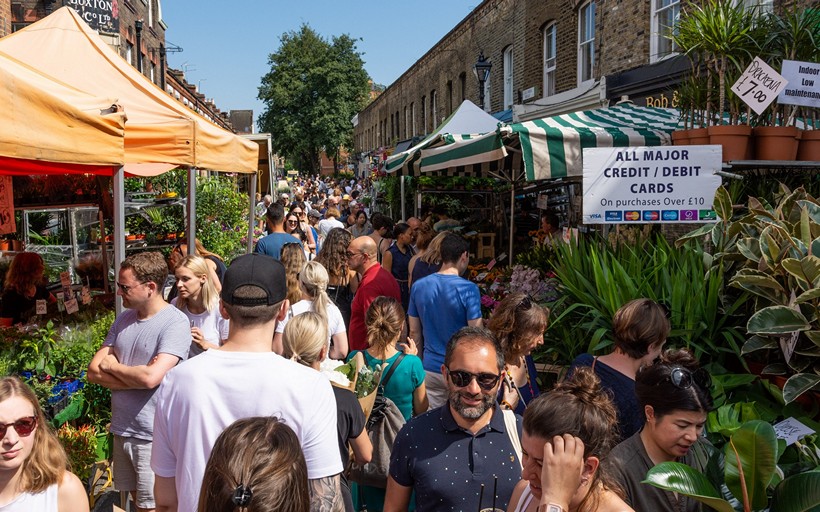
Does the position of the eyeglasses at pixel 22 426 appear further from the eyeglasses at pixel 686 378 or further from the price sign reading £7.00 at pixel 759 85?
the price sign reading £7.00 at pixel 759 85

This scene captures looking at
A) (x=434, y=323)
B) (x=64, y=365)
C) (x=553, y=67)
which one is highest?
(x=553, y=67)

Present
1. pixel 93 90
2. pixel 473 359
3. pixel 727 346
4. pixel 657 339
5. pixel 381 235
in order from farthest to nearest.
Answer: pixel 381 235
pixel 93 90
pixel 727 346
pixel 657 339
pixel 473 359

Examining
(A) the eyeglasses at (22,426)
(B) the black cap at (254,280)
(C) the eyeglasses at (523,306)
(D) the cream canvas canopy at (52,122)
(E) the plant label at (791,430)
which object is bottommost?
(E) the plant label at (791,430)

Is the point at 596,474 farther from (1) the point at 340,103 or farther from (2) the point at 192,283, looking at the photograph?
(1) the point at 340,103

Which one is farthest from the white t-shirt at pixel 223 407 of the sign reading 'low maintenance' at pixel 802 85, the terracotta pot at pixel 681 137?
the sign reading 'low maintenance' at pixel 802 85

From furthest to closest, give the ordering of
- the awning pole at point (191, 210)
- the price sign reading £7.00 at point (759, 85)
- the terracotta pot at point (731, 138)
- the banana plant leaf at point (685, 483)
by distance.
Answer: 1. the awning pole at point (191, 210)
2. the terracotta pot at point (731, 138)
3. the price sign reading £7.00 at point (759, 85)
4. the banana plant leaf at point (685, 483)

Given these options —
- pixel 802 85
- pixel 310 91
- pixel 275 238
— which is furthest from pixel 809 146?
pixel 310 91

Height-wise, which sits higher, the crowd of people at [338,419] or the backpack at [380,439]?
the crowd of people at [338,419]

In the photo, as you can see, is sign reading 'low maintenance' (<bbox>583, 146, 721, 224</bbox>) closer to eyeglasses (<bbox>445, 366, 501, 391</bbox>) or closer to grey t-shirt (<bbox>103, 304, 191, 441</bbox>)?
eyeglasses (<bbox>445, 366, 501, 391</bbox>)

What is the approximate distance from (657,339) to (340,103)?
49.9 meters

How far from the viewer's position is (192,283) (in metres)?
4.64

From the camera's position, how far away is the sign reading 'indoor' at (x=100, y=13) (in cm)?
1538

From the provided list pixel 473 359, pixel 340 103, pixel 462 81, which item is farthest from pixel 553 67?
pixel 340 103

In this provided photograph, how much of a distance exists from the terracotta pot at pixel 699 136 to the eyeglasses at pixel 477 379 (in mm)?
3450
